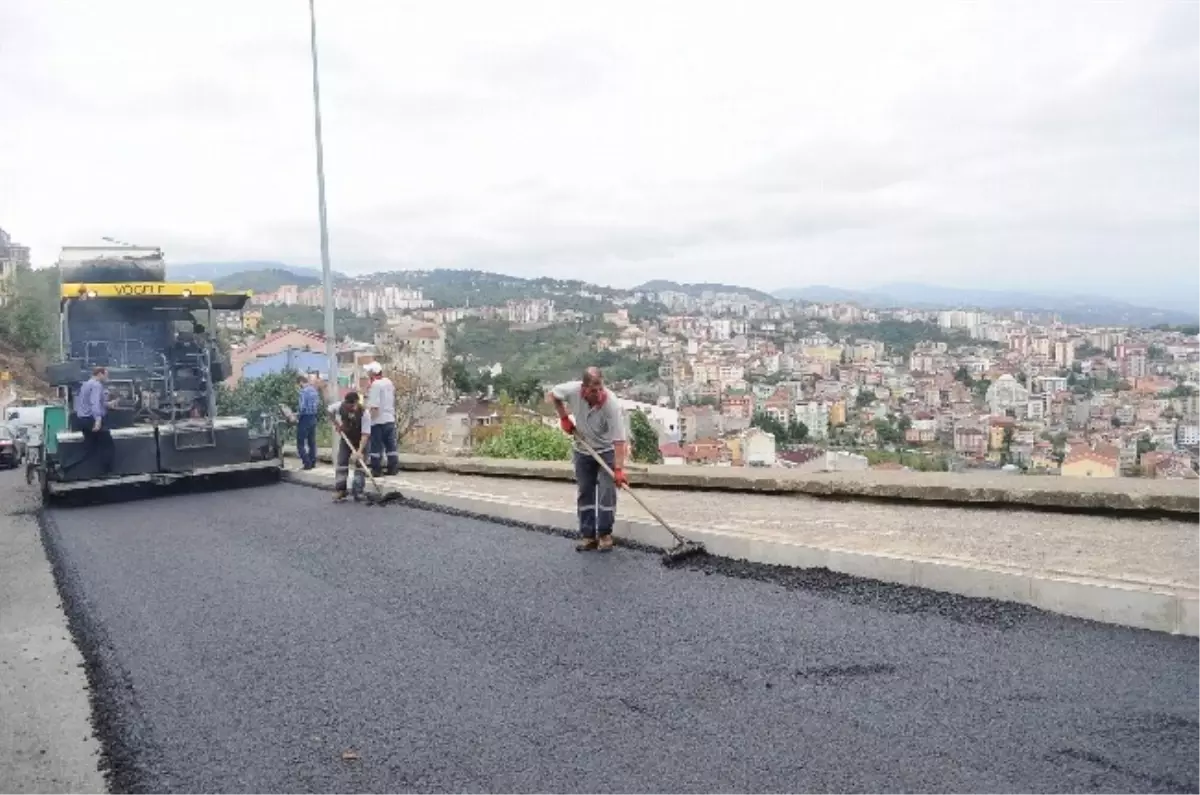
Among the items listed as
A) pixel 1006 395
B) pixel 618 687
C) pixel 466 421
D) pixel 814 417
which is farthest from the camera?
pixel 466 421

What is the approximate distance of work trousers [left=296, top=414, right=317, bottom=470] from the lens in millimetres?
16031

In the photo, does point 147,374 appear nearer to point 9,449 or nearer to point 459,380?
point 459,380

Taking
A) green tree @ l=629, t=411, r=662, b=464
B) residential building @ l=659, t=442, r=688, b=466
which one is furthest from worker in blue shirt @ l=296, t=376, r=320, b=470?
residential building @ l=659, t=442, r=688, b=466

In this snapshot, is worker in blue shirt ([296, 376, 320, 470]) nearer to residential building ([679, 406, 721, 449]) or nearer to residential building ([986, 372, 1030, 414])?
residential building ([679, 406, 721, 449])

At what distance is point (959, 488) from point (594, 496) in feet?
9.06

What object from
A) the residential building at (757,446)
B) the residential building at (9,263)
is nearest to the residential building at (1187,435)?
the residential building at (757,446)

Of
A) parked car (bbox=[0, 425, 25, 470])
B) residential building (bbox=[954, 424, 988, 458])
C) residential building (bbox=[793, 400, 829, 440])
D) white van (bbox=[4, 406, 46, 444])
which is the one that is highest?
residential building (bbox=[954, 424, 988, 458])

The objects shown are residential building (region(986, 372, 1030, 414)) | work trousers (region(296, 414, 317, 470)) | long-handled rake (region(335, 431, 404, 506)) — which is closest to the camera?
long-handled rake (region(335, 431, 404, 506))

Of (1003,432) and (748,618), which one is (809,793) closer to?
(748,618)

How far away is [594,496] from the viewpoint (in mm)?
7969

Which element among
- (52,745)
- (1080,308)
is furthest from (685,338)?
(52,745)

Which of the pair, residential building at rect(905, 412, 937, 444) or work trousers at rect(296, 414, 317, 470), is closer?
work trousers at rect(296, 414, 317, 470)

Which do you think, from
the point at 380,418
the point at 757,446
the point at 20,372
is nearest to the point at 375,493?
the point at 380,418

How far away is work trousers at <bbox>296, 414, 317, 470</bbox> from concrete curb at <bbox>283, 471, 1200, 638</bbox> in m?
8.84
